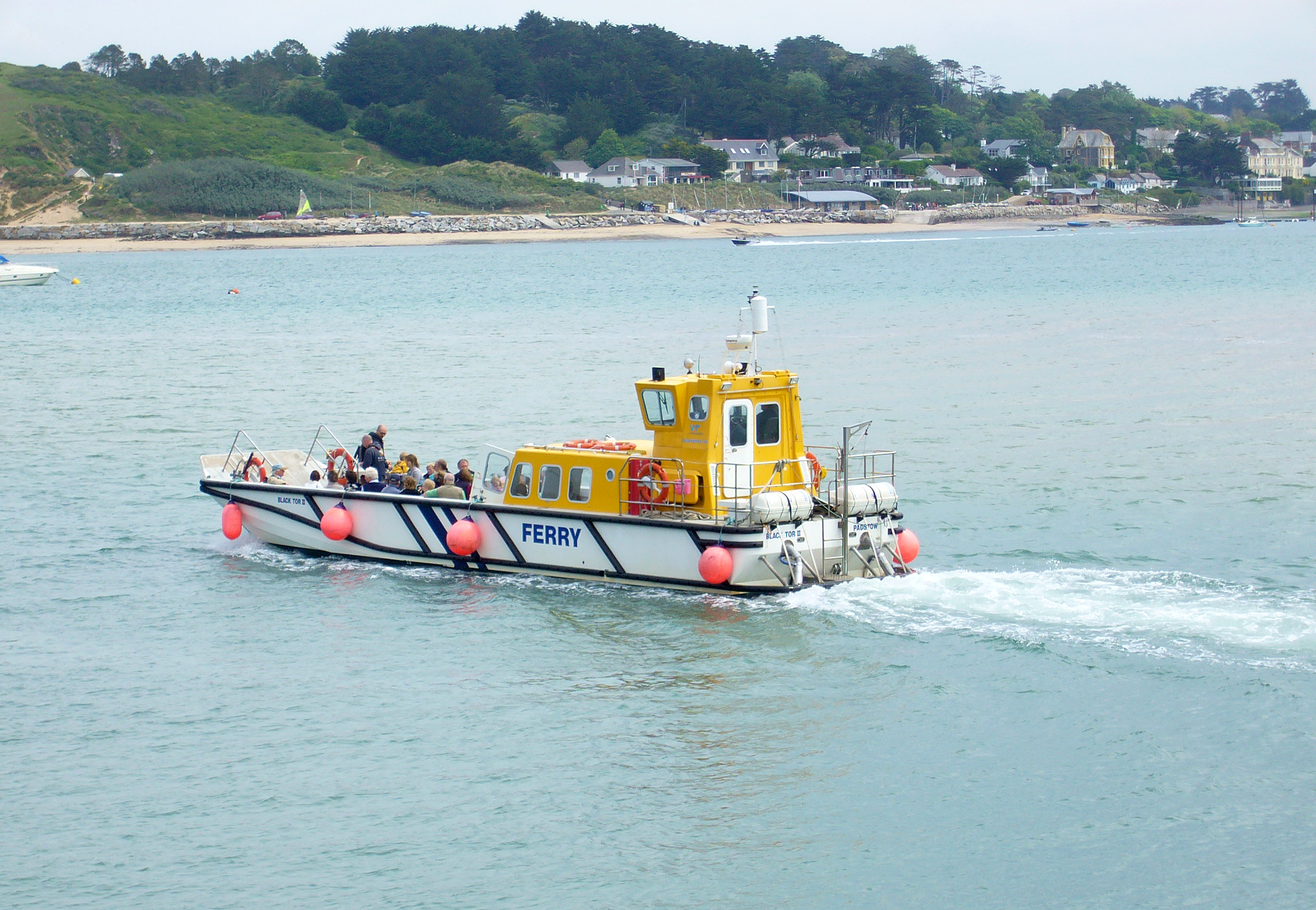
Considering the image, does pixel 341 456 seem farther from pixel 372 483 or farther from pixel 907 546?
pixel 907 546

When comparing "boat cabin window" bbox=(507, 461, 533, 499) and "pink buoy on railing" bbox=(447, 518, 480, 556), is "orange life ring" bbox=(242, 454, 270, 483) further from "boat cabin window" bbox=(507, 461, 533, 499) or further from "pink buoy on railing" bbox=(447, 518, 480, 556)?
"boat cabin window" bbox=(507, 461, 533, 499)

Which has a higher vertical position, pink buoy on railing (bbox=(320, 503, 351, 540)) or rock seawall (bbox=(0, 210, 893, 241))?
rock seawall (bbox=(0, 210, 893, 241))

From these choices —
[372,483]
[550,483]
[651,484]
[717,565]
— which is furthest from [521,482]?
[717,565]

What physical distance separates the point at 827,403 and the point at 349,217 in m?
121

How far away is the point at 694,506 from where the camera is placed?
19.9 metres

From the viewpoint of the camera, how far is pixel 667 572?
1986 cm

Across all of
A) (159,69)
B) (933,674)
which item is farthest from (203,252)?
(933,674)

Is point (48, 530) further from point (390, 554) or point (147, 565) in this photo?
point (390, 554)

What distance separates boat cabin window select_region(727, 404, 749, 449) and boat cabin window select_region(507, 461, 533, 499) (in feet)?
10.2

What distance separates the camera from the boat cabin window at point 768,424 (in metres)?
20.2

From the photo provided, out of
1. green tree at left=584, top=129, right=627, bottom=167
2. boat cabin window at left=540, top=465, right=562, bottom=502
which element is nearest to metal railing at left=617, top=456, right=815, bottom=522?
boat cabin window at left=540, top=465, right=562, bottom=502

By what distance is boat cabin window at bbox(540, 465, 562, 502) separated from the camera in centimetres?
2070

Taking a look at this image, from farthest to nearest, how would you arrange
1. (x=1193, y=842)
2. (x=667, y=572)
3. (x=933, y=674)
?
1. (x=667, y=572)
2. (x=933, y=674)
3. (x=1193, y=842)

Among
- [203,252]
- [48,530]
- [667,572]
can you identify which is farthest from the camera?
[203,252]
